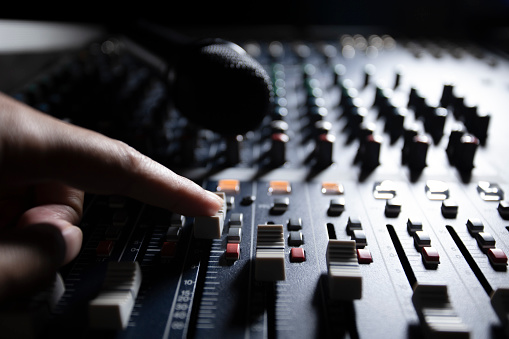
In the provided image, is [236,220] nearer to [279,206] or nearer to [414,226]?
[279,206]

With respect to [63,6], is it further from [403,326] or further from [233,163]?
[403,326]

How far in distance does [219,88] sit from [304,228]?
1.04 feet

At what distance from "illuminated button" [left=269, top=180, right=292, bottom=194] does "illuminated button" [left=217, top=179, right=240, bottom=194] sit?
0.20 feet

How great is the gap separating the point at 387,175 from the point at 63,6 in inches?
65.8

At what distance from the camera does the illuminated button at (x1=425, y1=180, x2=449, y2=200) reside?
0.72 meters

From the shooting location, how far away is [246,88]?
31.6 inches

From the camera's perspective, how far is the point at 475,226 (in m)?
0.62

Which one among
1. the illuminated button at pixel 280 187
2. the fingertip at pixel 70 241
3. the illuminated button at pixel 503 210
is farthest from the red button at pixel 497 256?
the fingertip at pixel 70 241

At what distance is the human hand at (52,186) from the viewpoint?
456 mm

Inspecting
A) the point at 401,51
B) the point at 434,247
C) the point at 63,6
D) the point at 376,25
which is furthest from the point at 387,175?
the point at 63,6

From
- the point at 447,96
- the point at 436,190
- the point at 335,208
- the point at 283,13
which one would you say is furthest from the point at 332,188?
the point at 283,13

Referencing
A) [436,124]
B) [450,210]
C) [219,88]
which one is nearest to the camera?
[450,210]

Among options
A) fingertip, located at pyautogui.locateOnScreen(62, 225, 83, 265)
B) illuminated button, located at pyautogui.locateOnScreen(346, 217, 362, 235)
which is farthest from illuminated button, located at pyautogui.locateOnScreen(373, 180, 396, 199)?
fingertip, located at pyautogui.locateOnScreen(62, 225, 83, 265)

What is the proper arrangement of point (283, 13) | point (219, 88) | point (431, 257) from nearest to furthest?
point (431, 257)
point (219, 88)
point (283, 13)
